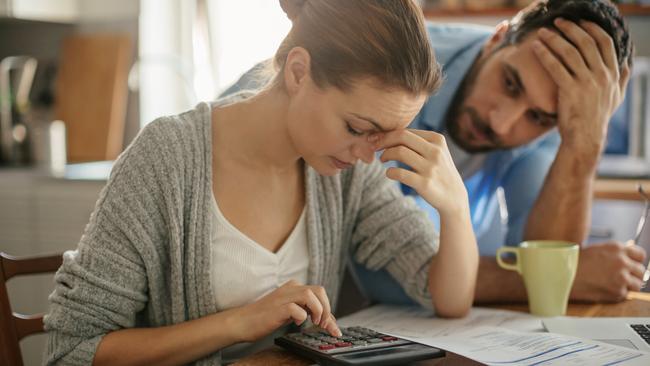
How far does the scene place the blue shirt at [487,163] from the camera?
1.74 meters

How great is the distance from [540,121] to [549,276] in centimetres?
46

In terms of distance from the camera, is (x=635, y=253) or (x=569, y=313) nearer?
(x=569, y=313)

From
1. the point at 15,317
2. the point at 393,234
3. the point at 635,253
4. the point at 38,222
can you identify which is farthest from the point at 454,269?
the point at 38,222

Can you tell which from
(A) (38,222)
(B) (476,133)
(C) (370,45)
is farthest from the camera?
(A) (38,222)

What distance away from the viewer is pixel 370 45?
108 centimetres

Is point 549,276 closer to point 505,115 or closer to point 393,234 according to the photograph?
point 393,234

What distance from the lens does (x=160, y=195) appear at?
1.16 metres

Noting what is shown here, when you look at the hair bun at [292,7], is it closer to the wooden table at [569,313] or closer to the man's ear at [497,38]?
the wooden table at [569,313]

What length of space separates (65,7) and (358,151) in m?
2.40

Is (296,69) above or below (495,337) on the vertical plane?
above

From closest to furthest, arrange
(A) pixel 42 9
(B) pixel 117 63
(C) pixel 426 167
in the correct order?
(C) pixel 426 167 < (A) pixel 42 9 < (B) pixel 117 63

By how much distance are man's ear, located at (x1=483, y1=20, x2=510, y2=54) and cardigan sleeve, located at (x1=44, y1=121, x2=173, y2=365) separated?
876 millimetres

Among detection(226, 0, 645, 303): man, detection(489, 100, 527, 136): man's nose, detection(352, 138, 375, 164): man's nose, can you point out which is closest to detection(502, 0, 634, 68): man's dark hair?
detection(226, 0, 645, 303): man

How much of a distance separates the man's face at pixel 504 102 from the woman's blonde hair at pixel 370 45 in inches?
18.6
